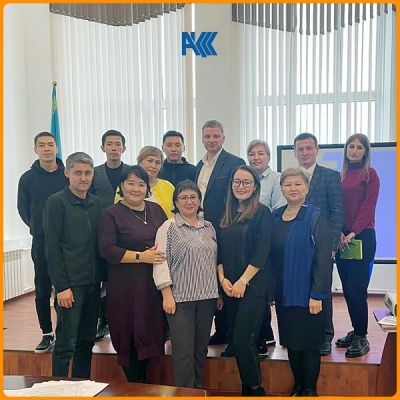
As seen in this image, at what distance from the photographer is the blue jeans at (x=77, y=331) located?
237 centimetres

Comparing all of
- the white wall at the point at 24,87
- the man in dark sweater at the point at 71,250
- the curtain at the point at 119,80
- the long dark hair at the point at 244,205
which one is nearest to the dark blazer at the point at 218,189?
the long dark hair at the point at 244,205

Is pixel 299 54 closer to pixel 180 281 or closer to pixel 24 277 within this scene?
pixel 180 281

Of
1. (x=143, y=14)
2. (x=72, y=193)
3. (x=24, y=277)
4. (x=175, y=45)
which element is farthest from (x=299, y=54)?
(x=24, y=277)

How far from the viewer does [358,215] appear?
2.68 meters

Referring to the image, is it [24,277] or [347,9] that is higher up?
[347,9]

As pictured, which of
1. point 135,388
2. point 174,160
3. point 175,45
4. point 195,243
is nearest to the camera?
point 135,388

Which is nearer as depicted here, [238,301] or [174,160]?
[238,301]

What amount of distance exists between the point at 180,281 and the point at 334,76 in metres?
3.38

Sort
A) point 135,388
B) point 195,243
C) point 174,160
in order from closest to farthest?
point 135,388
point 195,243
point 174,160

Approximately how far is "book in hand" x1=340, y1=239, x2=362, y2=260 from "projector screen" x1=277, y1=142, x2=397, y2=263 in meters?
1.66

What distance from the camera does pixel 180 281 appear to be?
2.31 m

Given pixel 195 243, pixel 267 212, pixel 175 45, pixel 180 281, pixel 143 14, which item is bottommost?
pixel 180 281

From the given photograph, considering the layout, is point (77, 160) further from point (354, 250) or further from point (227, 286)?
point (354, 250)

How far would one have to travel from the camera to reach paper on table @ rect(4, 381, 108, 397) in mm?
1557
